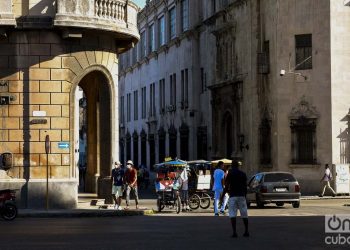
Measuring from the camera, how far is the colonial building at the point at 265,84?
43688 millimetres

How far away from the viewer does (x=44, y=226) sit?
2219 centimetres

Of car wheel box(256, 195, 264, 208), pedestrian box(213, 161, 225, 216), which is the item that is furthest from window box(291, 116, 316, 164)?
pedestrian box(213, 161, 225, 216)

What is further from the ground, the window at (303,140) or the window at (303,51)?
the window at (303,51)

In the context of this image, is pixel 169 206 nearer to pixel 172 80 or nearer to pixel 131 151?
pixel 172 80

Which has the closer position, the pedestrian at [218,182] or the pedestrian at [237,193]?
the pedestrian at [237,193]

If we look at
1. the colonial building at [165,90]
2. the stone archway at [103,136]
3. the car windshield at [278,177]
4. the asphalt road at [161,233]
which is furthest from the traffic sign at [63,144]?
the colonial building at [165,90]

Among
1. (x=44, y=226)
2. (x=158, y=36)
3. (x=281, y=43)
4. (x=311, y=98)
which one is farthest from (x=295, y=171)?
(x=158, y=36)

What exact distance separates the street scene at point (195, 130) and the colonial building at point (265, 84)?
7 cm

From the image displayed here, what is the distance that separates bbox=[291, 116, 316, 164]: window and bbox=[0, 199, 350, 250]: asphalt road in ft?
58.3

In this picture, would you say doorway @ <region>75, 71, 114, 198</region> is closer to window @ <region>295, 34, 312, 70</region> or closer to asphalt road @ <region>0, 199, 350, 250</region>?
asphalt road @ <region>0, 199, 350, 250</region>

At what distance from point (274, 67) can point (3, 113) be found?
68.5ft

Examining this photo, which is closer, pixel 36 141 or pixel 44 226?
pixel 44 226

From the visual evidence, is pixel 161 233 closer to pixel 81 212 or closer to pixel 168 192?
pixel 81 212

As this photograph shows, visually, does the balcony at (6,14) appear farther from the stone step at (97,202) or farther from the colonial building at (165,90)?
the colonial building at (165,90)
